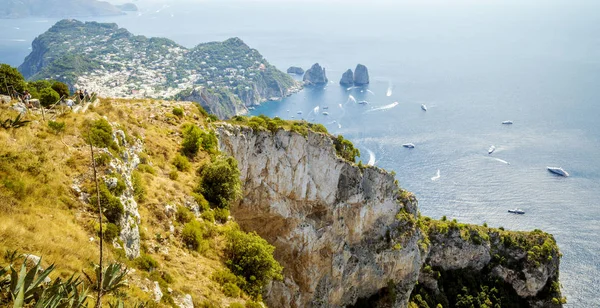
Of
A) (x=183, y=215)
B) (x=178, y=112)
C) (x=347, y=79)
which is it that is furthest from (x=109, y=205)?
(x=347, y=79)

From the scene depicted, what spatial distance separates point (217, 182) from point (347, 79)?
169460 millimetres

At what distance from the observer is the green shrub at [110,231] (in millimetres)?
13969

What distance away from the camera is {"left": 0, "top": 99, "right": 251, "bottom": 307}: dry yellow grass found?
11.9 metres

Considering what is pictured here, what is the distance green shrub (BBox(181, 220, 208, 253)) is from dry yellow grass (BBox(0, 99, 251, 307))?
0.33 metres

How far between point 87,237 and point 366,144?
106045 millimetres

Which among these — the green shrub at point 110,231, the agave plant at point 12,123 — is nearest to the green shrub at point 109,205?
the green shrub at point 110,231

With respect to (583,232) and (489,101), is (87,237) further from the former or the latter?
(489,101)

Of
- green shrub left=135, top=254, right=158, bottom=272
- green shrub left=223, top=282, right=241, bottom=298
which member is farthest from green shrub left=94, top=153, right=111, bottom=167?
green shrub left=223, top=282, right=241, bottom=298

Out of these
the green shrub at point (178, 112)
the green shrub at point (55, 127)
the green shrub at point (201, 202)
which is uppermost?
the green shrub at point (55, 127)

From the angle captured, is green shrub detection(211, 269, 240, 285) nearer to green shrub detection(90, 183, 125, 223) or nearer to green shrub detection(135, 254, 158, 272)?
green shrub detection(135, 254, 158, 272)

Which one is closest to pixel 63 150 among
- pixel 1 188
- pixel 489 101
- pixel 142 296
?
pixel 1 188

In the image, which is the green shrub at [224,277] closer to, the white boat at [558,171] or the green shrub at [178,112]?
the green shrub at [178,112]

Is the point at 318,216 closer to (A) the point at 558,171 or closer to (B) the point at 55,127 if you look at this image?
(B) the point at 55,127

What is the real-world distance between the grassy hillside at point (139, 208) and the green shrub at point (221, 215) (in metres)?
0.06
